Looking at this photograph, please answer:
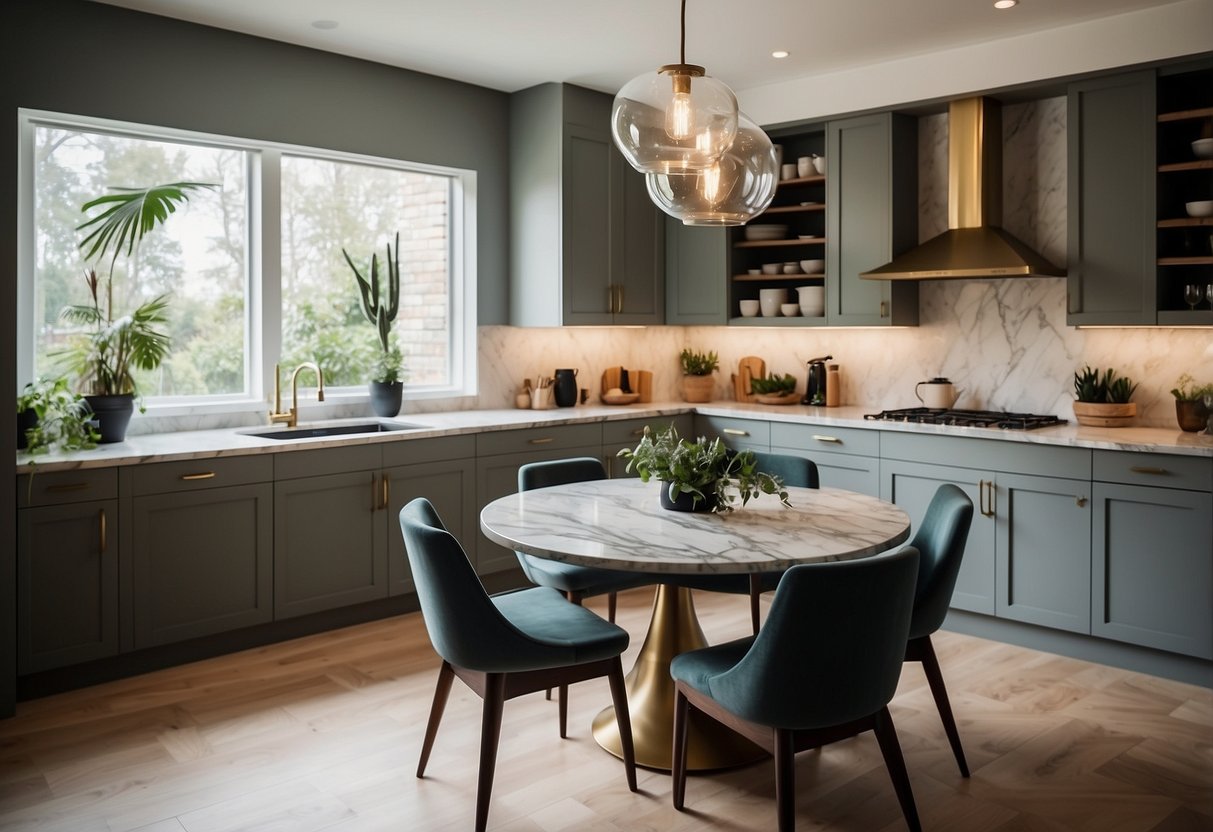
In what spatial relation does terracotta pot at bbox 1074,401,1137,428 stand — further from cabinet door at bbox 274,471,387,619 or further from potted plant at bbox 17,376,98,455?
potted plant at bbox 17,376,98,455

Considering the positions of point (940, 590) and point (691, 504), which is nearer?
point (940, 590)

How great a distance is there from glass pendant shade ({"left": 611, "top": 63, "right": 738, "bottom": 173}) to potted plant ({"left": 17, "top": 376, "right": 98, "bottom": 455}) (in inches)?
94.5

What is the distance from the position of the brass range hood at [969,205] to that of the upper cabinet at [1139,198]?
28cm

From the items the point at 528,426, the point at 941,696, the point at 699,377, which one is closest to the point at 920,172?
the point at 699,377

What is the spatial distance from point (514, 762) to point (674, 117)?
1.93m

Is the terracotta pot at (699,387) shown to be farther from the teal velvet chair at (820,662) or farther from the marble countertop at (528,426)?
the teal velvet chair at (820,662)

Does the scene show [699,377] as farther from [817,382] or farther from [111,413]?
[111,413]

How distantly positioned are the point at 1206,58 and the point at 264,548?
4.20 m

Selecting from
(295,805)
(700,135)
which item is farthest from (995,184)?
(295,805)

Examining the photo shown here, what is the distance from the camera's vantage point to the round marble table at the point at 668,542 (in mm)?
2488

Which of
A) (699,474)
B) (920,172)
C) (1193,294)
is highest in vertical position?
(920,172)

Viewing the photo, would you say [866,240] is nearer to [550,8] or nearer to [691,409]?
[691,409]

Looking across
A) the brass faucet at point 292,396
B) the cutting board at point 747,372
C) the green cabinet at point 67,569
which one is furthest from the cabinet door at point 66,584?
the cutting board at point 747,372

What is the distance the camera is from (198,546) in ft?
12.3
